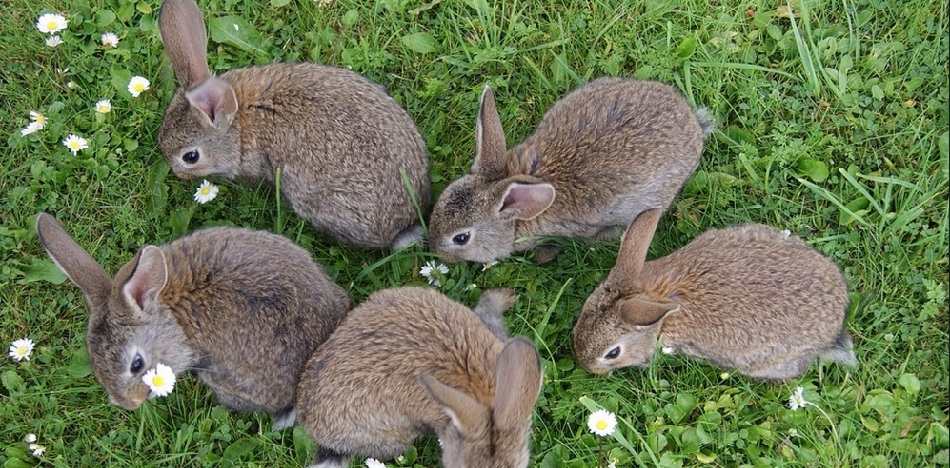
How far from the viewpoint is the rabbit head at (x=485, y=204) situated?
5609 mm

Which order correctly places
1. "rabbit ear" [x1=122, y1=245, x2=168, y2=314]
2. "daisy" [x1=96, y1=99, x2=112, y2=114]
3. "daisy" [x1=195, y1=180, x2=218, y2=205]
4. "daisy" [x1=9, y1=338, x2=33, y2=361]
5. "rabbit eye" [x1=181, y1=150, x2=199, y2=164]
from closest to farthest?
"rabbit ear" [x1=122, y1=245, x2=168, y2=314]
"daisy" [x1=9, y1=338, x2=33, y2=361]
"rabbit eye" [x1=181, y1=150, x2=199, y2=164]
"daisy" [x1=195, y1=180, x2=218, y2=205]
"daisy" [x1=96, y1=99, x2=112, y2=114]

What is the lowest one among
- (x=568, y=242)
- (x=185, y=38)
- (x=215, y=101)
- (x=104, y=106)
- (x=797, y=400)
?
(x=797, y=400)

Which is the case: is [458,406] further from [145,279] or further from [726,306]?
[145,279]

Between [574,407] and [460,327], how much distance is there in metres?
1.00

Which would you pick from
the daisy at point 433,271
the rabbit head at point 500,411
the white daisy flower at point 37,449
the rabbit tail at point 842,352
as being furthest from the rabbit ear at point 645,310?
the white daisy flower at point 37,449

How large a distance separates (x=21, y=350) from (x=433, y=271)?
2.78 meters

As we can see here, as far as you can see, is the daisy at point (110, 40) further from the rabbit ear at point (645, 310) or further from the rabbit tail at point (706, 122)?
the rabbit tail at point (706, 122)

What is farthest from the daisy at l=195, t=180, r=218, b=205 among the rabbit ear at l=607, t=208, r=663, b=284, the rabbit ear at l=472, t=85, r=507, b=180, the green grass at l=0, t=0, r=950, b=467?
the rabbit ear at l=607, t=208, r=663, b=284

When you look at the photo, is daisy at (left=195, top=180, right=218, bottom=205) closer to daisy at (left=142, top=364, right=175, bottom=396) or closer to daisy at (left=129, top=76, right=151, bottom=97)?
daisy at (left=129, top=76, right=151, bottom=97)

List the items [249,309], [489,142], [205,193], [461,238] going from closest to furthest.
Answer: [249,309] → [489,142] → [461,238] → [205,193]

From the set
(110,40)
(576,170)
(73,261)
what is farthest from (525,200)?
(110,40)

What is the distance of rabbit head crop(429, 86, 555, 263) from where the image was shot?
5.61 meters

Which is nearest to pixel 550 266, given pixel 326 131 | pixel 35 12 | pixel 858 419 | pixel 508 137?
pixel 508 137

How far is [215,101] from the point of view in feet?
18.6
